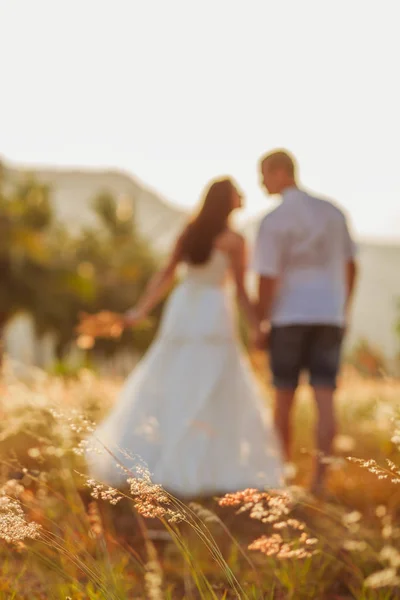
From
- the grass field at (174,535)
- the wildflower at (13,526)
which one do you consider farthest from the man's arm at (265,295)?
the wildflower at (13,526)

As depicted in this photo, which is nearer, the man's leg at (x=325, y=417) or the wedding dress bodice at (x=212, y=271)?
the man's leg at (x=325, y=417)

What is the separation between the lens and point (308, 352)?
459cm


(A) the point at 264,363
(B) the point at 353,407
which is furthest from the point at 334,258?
(A) the point at 264,363

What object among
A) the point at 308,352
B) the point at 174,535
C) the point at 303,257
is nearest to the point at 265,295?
the point at 303,257

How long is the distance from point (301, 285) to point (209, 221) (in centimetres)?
79

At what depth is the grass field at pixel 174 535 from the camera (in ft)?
5.11

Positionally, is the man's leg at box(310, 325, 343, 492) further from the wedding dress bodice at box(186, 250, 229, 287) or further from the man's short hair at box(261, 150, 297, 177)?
the man's short hair at box(261, 150, 297, 177)

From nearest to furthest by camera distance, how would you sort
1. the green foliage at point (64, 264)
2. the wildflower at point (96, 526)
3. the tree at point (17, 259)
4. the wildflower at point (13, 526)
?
the wildflower at point (13, 526)
the wildflower at point (96, 526)
the tree at point (17, 259)
the green foliage at point (64, 264)

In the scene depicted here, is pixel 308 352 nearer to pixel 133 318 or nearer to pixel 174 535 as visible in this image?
pixel 133 318

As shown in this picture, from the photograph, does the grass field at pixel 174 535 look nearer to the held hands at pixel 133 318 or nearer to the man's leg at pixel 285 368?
the man's leg at pixel 285 368

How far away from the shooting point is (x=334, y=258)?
450 centimetres

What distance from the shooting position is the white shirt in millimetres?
4395

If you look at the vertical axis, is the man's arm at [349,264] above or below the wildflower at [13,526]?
above

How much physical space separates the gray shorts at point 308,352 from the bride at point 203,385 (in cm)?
22
